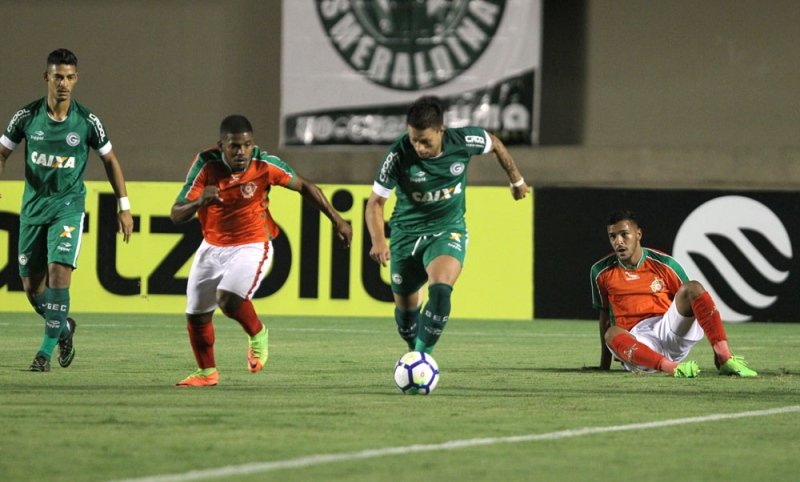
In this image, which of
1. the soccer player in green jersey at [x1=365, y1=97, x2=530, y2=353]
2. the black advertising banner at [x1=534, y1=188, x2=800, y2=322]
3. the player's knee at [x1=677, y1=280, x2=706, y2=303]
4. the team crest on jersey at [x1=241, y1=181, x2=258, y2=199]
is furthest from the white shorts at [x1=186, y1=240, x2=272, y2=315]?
the black advertising banner at [x1=534, y1=188, x2=800, y2=322]

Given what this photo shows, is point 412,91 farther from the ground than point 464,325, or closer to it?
farther from the ground

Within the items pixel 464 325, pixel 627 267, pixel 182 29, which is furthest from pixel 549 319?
pixel 182 29

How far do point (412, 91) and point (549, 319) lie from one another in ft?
14.8

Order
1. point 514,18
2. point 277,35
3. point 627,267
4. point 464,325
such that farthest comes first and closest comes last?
1. point 277,35
2. point 514,18
3. point 464,325
4. point 627,267

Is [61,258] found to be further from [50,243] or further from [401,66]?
[401,66]

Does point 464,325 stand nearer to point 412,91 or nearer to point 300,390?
point 412,91

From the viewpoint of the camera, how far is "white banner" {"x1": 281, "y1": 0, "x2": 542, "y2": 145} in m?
18.4

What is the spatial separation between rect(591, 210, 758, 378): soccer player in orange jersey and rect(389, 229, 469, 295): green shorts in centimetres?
113

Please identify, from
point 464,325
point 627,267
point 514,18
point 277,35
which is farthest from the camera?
point 277,35

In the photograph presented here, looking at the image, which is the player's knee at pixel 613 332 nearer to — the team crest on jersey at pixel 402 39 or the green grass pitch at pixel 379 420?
the green grass pitch at pixel 379 420

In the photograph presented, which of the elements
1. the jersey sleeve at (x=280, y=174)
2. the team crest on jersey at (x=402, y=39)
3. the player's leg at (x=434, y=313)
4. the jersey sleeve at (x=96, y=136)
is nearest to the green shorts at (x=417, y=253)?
the player's leg at (x=434, y=313)

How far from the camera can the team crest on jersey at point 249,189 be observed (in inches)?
339

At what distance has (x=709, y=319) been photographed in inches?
Result: 351

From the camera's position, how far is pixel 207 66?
65.7 feet
